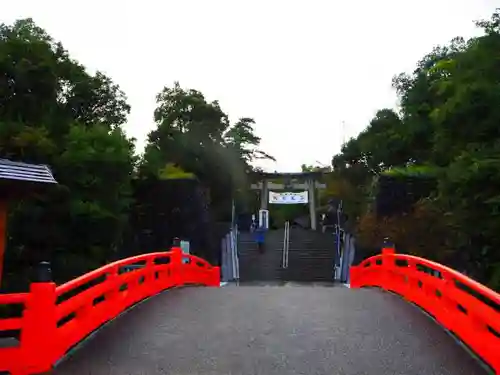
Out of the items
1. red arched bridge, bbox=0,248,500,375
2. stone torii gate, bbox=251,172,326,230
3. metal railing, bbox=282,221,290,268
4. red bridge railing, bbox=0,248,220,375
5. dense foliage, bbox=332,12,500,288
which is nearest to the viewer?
red bridge railing, bbox=0,248,220,375

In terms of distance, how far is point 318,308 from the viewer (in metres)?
7.88

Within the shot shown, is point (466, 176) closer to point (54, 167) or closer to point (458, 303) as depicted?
point (458, 303)

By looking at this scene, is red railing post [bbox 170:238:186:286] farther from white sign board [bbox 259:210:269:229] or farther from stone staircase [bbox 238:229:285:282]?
white sign board [bbox 259:210:269:229]

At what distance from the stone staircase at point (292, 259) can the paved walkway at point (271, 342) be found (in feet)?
55.5

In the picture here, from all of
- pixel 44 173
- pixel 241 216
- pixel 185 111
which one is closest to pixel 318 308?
pixel 44 173

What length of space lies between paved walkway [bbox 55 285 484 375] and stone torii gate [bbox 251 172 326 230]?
2815 centimetres

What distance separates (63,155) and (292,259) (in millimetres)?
13261

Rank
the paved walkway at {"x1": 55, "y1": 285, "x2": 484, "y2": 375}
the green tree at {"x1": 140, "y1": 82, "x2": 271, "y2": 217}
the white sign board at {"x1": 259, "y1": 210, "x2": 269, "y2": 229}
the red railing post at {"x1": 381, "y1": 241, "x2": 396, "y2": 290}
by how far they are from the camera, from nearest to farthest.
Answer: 1. the paved walkway at {"x1": 55, "y1": 285, "x2": 484, "y2": 375}
2. the red railing post at {"x1": 381, "y1": 241, "x2": 396, "y2": 290}
3. the green tree at {"x1": 140, "y1": 82, "x2": 271, "y2": 217}
4. the white sign board at {"x1": 259, "y1": 210, "x2": 269, "y2": 229}

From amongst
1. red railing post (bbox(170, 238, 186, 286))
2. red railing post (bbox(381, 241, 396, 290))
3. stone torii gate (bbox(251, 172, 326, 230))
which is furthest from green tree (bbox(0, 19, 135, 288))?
stone torii gate (bbox(251, 172, 326, 230))

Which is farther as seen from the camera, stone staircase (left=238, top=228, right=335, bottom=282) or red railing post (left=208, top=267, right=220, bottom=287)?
stone staircase (left=238, top=228, right=335, bottom=282)

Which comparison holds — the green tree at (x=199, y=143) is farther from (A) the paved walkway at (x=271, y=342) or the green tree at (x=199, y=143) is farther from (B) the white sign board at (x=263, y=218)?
(A) the paved walkway at (x=271, y=342)

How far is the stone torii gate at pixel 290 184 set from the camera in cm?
3644

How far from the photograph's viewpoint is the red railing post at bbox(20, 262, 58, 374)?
15.4 ft

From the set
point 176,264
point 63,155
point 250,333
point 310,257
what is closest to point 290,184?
point 310,257
